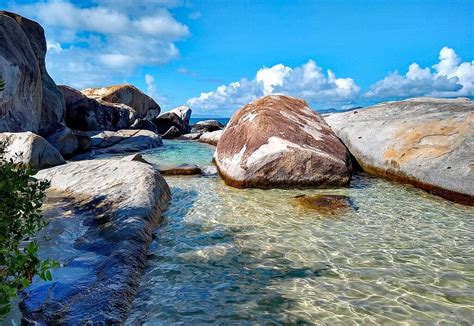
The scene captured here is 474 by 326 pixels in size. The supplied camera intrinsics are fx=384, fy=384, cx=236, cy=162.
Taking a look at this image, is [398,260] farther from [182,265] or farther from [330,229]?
[182,265]

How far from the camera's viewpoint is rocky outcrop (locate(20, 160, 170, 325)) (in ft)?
14.5

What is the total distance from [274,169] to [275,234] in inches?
163

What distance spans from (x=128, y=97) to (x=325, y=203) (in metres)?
37.9

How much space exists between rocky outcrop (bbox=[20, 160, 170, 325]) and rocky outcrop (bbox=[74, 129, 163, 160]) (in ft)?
39.6

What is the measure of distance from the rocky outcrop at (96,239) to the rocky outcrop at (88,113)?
70.7 feet

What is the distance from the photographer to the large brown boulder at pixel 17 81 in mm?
17641

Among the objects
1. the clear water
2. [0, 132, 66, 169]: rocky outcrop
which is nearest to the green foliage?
the clear water

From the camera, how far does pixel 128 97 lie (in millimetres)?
43344

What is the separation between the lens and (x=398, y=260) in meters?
6.02

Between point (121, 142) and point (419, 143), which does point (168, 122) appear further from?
point (419, 143)

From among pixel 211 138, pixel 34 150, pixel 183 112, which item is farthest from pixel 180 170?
pixel 183 112

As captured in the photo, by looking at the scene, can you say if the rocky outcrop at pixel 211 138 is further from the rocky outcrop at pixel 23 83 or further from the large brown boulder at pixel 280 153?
the large brown boulder at pixel 280 153

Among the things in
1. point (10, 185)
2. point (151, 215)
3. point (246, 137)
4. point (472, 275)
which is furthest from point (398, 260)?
point (246, 137)

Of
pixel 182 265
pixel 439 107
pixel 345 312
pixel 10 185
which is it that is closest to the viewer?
pixel 10 185
